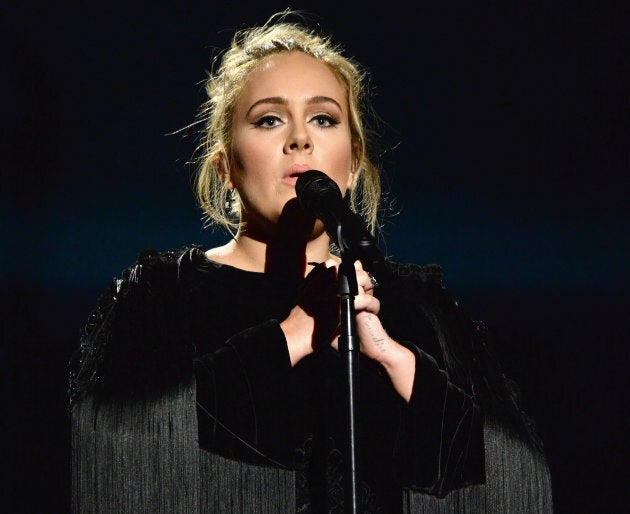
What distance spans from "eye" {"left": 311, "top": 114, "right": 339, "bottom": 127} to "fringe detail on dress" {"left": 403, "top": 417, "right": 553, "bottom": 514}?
54 centimetres

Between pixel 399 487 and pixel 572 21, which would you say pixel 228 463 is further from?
pixel 572 21

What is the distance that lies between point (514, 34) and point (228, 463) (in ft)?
4.72

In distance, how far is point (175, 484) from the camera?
1085 mm

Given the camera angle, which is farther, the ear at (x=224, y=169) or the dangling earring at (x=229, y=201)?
the dangling earring at (x=229, y=201)

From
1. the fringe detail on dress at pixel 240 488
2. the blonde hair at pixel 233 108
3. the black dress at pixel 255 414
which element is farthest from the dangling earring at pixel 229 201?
the fringe detail on dress at pixel 240 488

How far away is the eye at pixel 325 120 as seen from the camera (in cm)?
134

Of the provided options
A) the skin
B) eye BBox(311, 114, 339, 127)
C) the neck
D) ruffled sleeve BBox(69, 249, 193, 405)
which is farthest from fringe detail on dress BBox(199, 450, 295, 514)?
eye BBox(311, 114, 339, 127)

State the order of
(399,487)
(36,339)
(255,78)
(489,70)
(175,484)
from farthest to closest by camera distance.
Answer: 1. (489,70)
2. (36,339)
3. (255,78)
4. (399,487)
5. (175,484)

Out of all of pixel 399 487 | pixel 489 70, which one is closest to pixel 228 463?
pixel 399 487

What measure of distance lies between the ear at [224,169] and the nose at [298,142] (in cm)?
15

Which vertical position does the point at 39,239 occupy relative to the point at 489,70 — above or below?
below

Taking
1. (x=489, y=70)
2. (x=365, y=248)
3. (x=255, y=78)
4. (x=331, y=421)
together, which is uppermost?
(x=489, y=70)

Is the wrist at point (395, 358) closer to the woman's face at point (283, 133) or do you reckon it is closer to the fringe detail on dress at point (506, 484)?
the fringe detail on dress at point (506, 484)

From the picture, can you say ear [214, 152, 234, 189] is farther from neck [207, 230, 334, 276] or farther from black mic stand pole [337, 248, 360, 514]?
black mic stand pole [337, 248, 360, 514]
